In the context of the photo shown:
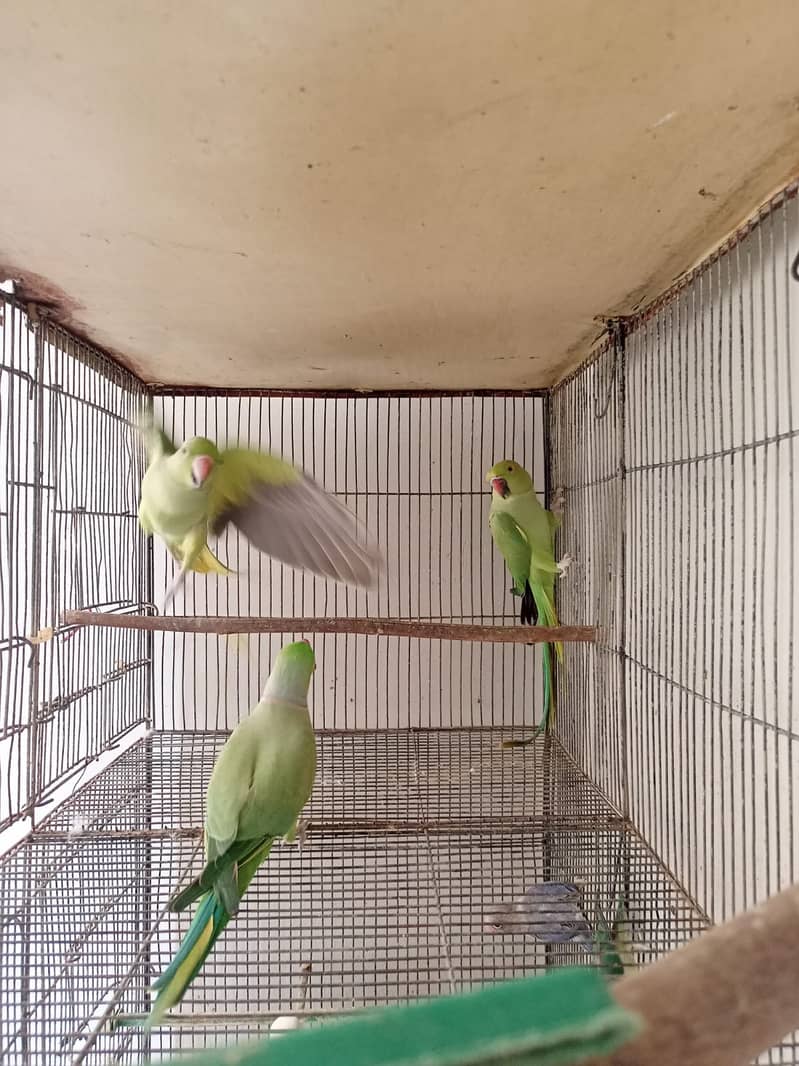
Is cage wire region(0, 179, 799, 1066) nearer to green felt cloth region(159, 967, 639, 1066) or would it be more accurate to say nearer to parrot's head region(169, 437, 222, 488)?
parrot's head region(169, 437, 222, 488)

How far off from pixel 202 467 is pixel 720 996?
1052mm

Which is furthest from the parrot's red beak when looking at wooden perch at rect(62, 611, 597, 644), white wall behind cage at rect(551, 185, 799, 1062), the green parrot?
white wall behind cage at rect(551, 185, 799, 1062)

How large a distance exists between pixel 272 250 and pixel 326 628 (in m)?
0.51

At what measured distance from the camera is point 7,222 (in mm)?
774

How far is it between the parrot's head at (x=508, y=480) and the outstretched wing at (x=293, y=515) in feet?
1.34

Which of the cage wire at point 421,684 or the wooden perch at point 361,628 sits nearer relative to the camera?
the cage wire at point 421,684

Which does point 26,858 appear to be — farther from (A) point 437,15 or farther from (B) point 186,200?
(A) point 437,15

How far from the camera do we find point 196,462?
1.15m

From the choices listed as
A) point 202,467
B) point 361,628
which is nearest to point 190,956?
point 361,628

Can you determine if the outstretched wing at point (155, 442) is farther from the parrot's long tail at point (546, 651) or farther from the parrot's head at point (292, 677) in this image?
the parrot's long tail at point (546, 651)

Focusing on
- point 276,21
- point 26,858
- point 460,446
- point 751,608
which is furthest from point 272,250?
point 460,446

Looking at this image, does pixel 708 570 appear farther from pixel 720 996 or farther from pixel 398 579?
pixel 398 579

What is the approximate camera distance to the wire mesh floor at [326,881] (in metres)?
0.88

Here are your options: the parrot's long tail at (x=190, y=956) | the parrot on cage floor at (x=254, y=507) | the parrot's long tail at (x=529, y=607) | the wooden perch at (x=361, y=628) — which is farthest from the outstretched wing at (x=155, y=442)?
the parrot's long tail at (x=529, y=607)
